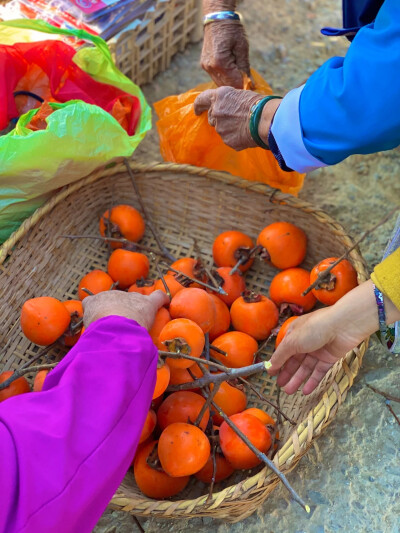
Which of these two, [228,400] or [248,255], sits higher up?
[248,255]

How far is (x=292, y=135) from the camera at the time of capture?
1294mm

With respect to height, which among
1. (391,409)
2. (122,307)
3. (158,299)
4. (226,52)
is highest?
(226,52)

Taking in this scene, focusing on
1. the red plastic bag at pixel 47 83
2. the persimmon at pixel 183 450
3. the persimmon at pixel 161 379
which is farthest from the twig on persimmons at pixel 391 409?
the red plastic bag at pixel 47 83

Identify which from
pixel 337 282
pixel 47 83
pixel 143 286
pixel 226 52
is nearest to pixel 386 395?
pixel 337 282

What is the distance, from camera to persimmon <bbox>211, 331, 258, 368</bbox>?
1636 mm

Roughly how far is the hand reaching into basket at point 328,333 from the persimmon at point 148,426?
0.34 m

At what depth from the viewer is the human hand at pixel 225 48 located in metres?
1.80

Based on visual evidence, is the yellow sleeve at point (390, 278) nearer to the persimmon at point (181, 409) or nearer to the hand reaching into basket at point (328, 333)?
the hand reaching into basket at point (328, 333)

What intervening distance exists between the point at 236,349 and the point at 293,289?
28cm

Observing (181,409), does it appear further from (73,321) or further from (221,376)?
(73,321)

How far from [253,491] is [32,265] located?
0.99 m

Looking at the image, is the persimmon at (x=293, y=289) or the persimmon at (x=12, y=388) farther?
the persimmon at (x=293, y=289)

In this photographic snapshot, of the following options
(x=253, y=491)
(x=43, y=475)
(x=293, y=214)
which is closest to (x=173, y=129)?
(x=293, y=214)

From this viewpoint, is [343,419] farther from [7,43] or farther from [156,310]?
[7,43]
